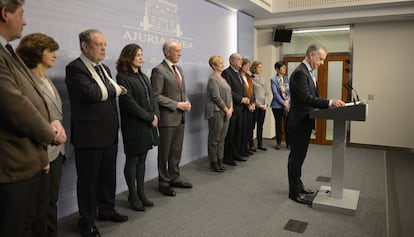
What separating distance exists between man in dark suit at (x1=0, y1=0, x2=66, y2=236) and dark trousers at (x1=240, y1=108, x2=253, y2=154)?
377 centimetres

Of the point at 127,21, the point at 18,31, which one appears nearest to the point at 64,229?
the point at 18,31

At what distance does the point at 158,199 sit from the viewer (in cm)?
340

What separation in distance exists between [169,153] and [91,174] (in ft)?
4.00

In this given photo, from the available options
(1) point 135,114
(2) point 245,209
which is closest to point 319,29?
(2) point 245,209

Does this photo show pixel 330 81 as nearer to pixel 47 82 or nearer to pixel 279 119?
pixel 279 119

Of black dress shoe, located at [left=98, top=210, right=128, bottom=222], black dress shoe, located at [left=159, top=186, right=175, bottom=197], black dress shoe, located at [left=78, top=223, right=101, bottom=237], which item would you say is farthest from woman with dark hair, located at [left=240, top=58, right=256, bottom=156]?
black dress shoe, located at [left=78, top=223, right=101, bottom=237]

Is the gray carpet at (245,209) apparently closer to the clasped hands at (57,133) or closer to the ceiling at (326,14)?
the clasped hands at (57,133)

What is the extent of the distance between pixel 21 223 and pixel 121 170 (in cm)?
220

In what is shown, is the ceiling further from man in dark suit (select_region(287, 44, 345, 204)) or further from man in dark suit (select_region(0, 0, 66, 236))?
man in dark suit (select_region(0, 0, 66, 236))

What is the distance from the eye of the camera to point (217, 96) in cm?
427

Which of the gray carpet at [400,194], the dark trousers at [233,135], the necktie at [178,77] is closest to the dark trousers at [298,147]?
the gray carpet at [400,194]

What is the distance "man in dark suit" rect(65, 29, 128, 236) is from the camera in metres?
2.44

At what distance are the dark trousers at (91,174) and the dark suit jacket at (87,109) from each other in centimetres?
8

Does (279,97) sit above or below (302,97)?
below
